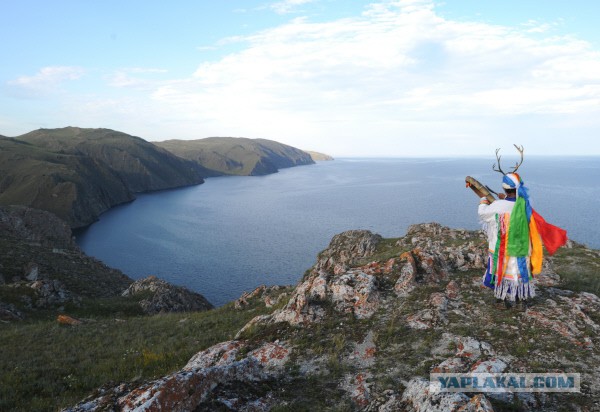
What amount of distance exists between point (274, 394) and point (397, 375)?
295cm

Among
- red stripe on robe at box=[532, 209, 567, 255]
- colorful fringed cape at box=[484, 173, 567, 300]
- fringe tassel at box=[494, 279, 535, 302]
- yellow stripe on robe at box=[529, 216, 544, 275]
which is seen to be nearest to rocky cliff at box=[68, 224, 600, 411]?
fringe tassel at box=[494, 279, 535, 302]

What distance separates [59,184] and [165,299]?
141m

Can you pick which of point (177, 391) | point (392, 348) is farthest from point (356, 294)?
point (177, 391)

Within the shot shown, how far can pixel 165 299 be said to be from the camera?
111 feet

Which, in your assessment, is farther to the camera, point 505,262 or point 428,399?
point 505,262

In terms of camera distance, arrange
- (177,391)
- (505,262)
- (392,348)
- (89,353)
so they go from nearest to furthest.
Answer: (177,391) < (392,348) < (505,262) < (89,353)

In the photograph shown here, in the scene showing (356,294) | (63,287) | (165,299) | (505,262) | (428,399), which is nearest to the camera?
(428,399)

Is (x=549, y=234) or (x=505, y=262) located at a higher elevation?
(x=549, y=234)

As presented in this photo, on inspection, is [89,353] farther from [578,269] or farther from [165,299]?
[578,269]

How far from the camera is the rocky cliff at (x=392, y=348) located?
667cm

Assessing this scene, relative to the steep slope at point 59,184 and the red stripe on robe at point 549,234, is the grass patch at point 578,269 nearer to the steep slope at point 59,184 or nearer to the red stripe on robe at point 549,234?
the red stripe on robe at point 549,234

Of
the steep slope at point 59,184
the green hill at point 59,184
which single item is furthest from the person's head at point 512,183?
the steep slope at point 59,184

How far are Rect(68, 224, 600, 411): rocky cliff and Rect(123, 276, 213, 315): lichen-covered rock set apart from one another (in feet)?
75.5

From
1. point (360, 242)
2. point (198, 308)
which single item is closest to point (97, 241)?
point (198, 308)
